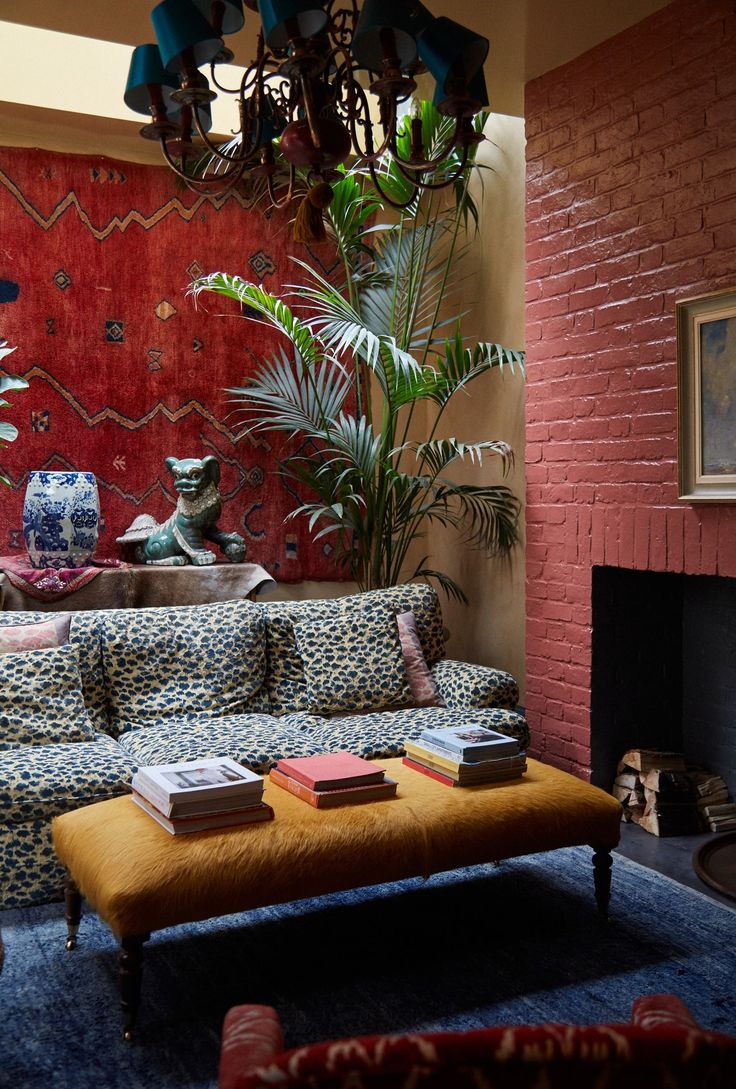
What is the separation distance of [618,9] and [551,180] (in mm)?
701

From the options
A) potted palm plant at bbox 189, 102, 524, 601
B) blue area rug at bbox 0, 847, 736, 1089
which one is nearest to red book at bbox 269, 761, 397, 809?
blue area rug at bbox 0, 847, 736, 1089

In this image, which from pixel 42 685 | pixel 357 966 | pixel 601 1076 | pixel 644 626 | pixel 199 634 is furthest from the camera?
pixel 644 626

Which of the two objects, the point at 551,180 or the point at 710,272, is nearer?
the point at 710,272

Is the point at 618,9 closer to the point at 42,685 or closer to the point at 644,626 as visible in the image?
the point at 644,626

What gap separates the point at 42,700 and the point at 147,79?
6.21ft

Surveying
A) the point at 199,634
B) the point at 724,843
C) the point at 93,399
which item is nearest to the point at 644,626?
the point at 724,843

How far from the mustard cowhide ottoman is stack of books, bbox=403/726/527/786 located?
36 mm

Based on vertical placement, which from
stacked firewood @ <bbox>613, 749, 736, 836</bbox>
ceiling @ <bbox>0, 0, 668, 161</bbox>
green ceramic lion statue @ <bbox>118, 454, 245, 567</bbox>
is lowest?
stacked firewood @ <bbox>613, 749, 736, 836</bbox>

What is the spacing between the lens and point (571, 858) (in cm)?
334

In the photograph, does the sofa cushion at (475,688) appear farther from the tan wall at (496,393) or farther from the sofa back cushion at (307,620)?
the tan wall at (496,393)

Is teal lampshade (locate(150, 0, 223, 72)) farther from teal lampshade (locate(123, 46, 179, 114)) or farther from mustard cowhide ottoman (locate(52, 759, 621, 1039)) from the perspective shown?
mustard cowhide ottoman (locate(52, 759, 621, 1039))

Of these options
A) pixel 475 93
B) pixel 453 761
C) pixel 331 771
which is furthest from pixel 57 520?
pixel 475 93

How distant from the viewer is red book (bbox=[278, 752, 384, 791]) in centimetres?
262

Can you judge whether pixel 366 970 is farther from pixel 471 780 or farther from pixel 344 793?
pixel 471 780
